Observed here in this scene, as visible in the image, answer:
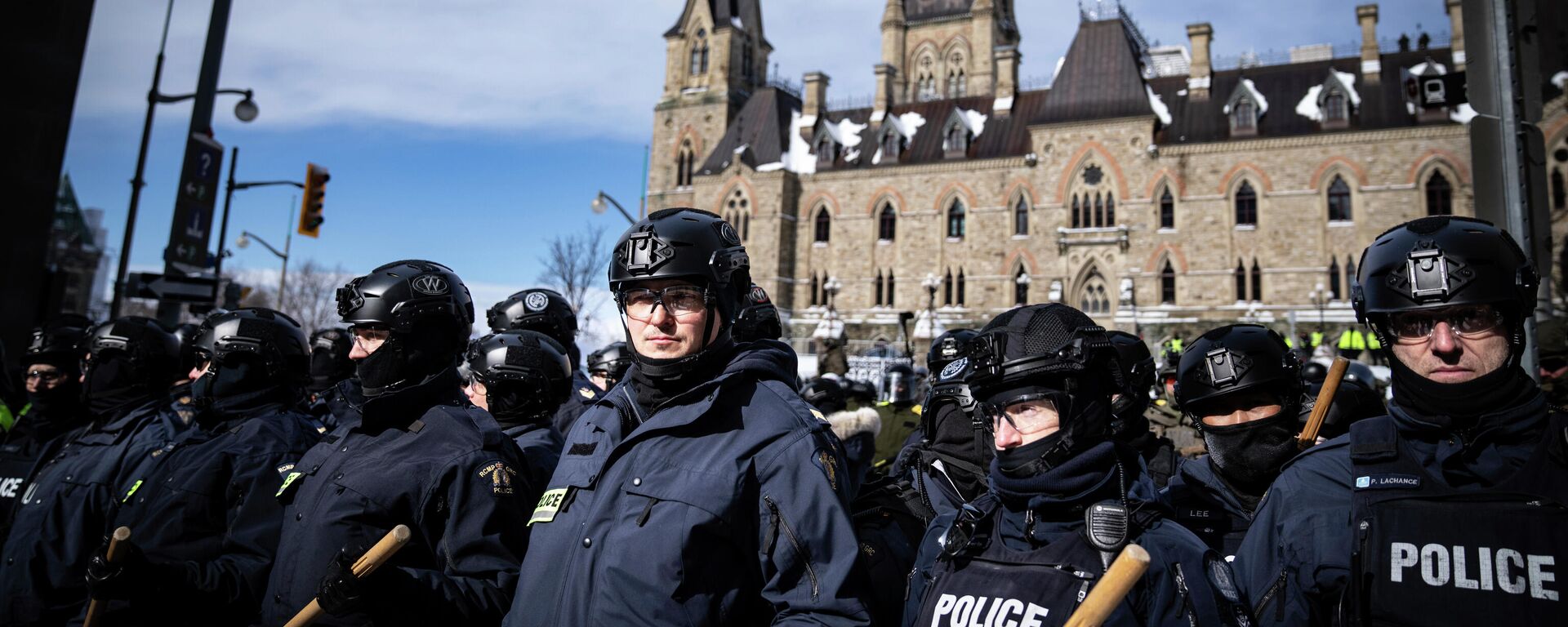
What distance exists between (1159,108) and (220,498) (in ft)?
145

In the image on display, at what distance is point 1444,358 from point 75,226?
200ft

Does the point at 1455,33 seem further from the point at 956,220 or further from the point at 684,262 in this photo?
the point at 684,262

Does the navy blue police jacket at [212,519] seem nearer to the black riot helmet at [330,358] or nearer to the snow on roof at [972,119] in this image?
the black riot helmet at [330,358]

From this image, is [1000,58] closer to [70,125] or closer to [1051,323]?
[70,125]

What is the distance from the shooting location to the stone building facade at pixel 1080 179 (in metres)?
37.5

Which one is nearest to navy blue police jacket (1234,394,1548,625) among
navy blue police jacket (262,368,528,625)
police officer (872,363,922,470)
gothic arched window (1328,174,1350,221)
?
navy blue police jacket (262,368,528,625)

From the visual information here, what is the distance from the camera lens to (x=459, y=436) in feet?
11.0

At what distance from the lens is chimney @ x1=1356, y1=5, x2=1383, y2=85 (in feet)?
127

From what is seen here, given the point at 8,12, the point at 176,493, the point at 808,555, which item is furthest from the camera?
the point at 8,12

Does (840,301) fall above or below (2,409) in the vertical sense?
above

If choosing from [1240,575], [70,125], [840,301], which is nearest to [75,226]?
[840,301]

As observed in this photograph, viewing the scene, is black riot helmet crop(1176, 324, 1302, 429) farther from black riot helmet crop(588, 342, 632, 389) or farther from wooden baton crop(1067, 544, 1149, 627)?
black riot helmet crop(588, 342, 632, 389)

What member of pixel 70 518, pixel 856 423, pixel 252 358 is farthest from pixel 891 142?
pixel 70 518

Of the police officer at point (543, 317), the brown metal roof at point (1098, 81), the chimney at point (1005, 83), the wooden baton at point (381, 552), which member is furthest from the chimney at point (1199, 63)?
the wooden baton at point (381, 552)
